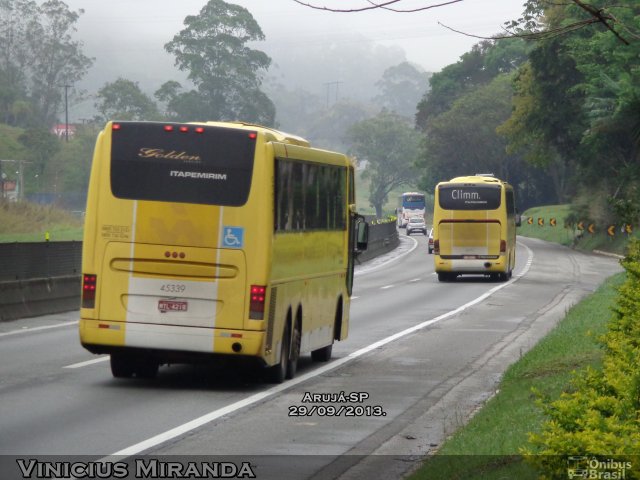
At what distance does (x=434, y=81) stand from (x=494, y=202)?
97.5m

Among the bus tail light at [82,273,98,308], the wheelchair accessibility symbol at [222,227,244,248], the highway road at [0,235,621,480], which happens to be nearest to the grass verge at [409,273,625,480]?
the highway road at [0,235,621,480]

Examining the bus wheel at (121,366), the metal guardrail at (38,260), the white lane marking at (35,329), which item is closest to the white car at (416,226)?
the metal guardrail at (38,260)

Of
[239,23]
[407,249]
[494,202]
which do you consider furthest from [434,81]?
[494,202]

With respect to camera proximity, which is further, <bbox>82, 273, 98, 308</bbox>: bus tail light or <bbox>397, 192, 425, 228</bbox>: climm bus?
<bbox>397, 192, 425, 228</bbox>: climm bus

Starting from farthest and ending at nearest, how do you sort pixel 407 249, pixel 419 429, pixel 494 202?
pixel 407 249 < pixel 494 202 < pixel 419 429

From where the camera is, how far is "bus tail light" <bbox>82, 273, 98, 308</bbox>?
51.0ft

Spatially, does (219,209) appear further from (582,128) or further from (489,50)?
(489,50)

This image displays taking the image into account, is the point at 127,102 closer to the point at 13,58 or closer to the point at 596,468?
the point at 13,58

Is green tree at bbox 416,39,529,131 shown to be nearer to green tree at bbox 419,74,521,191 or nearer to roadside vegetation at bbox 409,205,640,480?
green tree at bbox 419,74,521,191

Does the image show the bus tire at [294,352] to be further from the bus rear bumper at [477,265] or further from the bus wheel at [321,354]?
the bus rear bumper at [477,265]

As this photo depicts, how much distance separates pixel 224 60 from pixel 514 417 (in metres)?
129

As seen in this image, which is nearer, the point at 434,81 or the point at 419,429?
the point at 419,429

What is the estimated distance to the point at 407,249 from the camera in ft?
258

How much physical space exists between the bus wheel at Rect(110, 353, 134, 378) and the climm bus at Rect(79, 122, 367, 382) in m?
0.34
